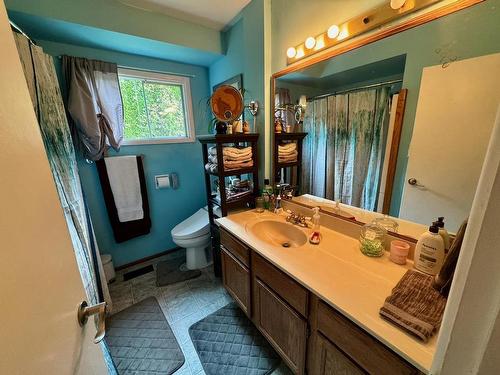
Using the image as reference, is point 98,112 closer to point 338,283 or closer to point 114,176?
point 114,176

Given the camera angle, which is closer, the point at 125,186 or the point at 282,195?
the point at 282,195

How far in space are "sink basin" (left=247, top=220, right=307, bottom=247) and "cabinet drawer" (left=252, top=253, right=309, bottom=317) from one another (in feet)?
0.74

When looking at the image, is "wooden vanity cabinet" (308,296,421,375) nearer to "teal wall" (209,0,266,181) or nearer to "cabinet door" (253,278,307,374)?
"cabinet door" (253,278,307,374)

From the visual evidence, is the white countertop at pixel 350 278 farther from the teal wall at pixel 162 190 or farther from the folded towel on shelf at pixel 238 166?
the teal wall at pixel 162 190

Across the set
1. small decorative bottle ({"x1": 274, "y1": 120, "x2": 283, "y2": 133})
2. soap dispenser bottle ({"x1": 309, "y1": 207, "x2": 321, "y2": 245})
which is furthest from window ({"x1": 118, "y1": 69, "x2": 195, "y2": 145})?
soap dispenser bottle ({"x1": 309, "y1": 207, "x2": 321, "y2": 245})

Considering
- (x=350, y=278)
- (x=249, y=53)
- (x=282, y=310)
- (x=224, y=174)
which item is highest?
(x=249, y=53)

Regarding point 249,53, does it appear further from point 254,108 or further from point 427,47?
point 427,47

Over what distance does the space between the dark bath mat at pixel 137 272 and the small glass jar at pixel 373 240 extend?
2186 mm

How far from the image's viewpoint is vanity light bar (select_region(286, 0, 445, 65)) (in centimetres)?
→ 89

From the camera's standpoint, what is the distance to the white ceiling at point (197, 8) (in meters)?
1.50

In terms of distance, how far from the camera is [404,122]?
95 centimetres

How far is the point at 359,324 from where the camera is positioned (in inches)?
26.5

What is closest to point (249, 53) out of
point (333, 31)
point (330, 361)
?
point (333, 31)

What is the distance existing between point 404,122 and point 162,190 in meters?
2.27
